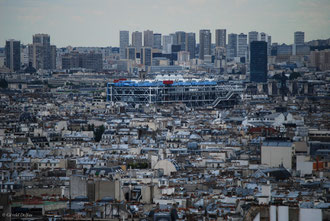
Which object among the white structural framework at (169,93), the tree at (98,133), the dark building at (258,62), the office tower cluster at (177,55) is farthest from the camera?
the office tower cluster at (177,55)

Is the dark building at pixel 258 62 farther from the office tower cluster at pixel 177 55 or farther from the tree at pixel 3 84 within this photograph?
the tree at pixel 3 84

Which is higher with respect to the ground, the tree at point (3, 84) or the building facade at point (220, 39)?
the building facade at point (220, 39)

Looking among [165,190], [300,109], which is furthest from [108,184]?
[300,109]

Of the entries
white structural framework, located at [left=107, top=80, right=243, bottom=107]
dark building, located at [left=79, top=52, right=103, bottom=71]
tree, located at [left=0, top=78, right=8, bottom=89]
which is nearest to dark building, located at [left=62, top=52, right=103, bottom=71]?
dark building, located at [left=79, top=52, right=103, bottom=71]

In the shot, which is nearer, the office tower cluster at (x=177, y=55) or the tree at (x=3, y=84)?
the tree at (x=3, y=84)

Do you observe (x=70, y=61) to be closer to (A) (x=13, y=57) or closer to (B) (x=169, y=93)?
(A) (x=13, y=57)

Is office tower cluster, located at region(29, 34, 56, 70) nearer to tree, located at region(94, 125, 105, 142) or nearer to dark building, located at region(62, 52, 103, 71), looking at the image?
dark building, located at region(62, 52, 103, 71)

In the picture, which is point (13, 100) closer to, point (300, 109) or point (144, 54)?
point (300, 109)

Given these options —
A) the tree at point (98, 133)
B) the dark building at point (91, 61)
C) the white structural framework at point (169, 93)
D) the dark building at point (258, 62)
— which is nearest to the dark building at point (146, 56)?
the dark building at point (91, 61)

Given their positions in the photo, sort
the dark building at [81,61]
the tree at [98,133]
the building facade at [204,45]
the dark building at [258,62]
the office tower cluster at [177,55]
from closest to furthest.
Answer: the tree at [98,133] → the dark building at [258,62] → the office tower cluster at [177,55] → the dark building at [81,61] → the building facade at [204,45]
